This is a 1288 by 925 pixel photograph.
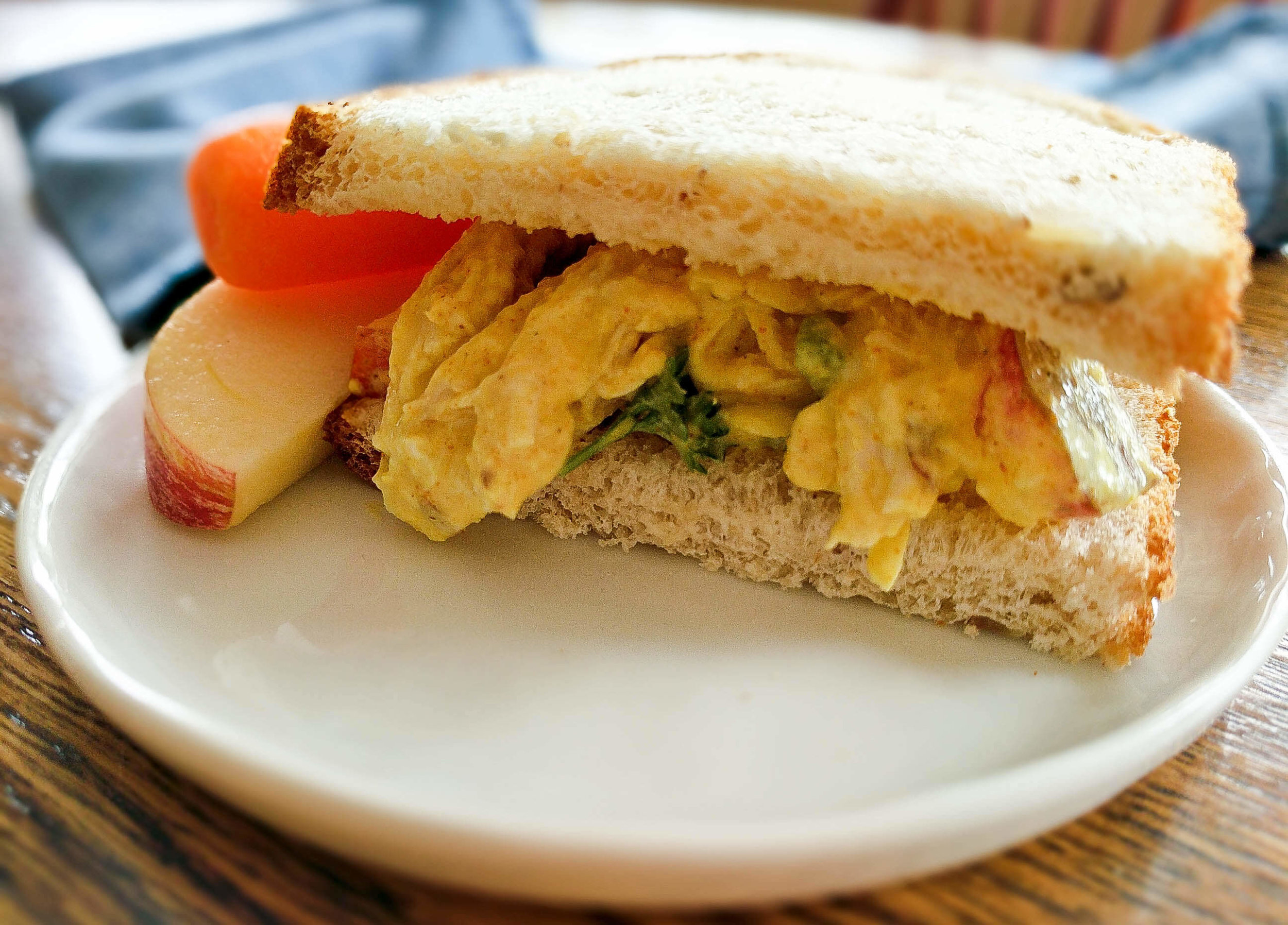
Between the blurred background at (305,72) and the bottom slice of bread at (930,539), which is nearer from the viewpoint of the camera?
the bottom slice of bread at (930,539)

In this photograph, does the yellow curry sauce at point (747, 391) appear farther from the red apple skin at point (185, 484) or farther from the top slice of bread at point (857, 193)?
the red apple skin at point (185, 484)

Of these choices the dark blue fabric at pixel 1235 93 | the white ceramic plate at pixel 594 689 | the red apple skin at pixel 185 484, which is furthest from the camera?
the dark blue fabric at pixel 1235 93

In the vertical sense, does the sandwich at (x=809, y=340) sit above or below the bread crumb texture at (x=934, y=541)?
above

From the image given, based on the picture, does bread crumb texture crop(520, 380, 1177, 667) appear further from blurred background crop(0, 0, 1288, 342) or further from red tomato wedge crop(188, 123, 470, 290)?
blurred background crop(0, 0, 1288, 342)

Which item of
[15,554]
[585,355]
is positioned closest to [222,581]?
[15,554]

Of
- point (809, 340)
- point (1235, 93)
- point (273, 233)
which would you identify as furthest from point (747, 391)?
point (1235, 93)

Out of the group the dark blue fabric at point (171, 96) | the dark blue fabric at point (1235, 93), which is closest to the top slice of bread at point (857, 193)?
the dark blue fabric at point (1235, 93)

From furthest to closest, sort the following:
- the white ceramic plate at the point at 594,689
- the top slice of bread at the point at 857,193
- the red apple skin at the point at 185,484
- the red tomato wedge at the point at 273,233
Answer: the red tomato wedge at the point at 273,233 < the red apple skin at the point at 185,484 < the top slice of bread at the point at 857,193 < the white ceramic plate at the point at 594,689
